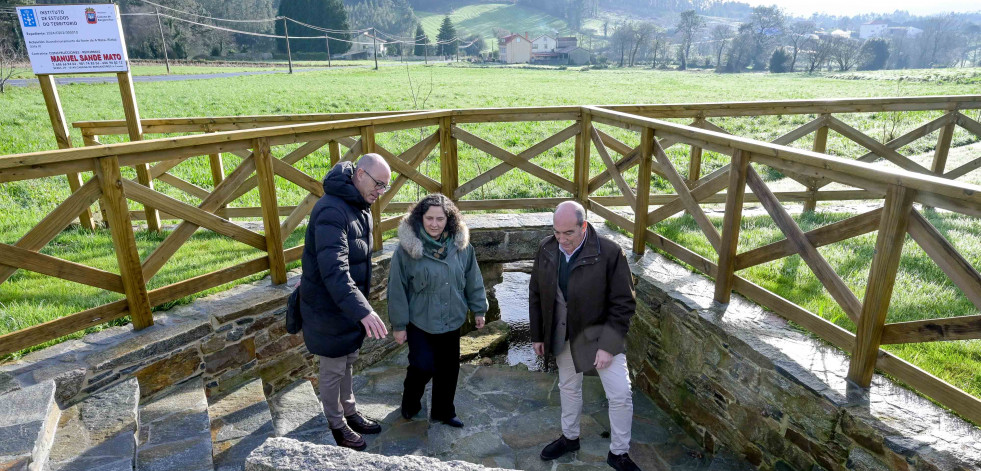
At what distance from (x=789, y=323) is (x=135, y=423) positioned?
4.06 m

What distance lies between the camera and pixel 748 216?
21.5 ft

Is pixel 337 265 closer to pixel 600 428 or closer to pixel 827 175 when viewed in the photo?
pixel 600 428

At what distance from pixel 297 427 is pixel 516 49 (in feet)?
330

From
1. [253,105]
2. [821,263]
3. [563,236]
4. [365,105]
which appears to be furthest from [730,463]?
[253,105]

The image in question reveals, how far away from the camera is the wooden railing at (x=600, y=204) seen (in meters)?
2.90

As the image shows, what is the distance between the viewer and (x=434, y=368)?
416 cm

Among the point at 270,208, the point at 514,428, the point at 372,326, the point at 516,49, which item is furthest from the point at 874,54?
the point at 372,326

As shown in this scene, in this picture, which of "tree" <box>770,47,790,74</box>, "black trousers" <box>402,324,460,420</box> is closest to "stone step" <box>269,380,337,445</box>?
"black trousers" <box>402,324,460,420</box>

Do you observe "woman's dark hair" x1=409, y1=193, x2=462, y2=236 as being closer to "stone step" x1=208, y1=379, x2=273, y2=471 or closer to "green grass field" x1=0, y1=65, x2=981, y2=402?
"stone step" x1=208, y1=379, x2=273, y2=471

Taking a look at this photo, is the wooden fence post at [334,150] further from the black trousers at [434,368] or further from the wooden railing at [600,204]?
the black trousers at [434,368]

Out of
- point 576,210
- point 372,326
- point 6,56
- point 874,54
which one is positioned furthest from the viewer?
point 874,54

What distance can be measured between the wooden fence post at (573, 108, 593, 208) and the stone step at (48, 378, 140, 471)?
4.55m

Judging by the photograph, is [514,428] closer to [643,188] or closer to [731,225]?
[731,225]

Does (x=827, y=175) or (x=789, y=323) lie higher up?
(x=827, y=175)
